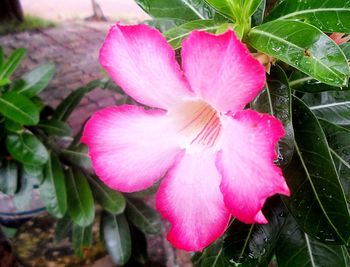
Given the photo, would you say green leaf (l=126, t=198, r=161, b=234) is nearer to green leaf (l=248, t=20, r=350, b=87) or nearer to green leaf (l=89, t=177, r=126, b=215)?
green leaf (l=89, t=177, r=126, b=215)

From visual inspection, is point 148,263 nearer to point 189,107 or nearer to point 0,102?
point 0,102

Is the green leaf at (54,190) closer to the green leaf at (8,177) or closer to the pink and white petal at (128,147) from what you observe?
the green leaf at (8,177)

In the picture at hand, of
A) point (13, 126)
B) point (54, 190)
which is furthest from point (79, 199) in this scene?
point (13, 126)

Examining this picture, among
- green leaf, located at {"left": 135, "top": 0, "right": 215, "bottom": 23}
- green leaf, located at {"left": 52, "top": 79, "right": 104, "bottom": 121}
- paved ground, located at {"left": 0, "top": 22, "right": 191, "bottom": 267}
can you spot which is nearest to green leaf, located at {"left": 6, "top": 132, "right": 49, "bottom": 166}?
green leaf, located at {"left": 52, "top": 79, "right": 104, "bottom": 121}

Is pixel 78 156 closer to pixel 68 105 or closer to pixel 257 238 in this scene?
pixel 68 105

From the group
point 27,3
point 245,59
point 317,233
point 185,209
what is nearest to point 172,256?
point 317,233

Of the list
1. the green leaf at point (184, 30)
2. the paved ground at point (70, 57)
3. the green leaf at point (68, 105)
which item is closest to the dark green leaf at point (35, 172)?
the green leaf at point (68, 105)
